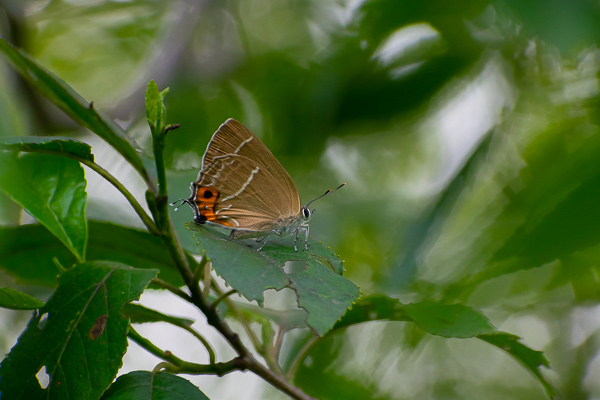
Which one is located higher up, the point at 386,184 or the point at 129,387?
the point at 386,184

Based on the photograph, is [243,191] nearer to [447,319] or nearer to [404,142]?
[447,319]

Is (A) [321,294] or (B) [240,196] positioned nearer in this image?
(A) [321,294]

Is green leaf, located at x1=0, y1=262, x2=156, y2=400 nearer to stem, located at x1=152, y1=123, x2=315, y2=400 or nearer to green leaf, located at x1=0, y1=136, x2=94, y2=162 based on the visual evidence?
stem, located at x1=152, y1=123, x2=315, y2=400

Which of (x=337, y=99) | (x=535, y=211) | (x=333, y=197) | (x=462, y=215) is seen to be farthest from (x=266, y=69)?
(x=535, y=211)

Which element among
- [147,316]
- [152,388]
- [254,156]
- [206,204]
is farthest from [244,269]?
[254,156]

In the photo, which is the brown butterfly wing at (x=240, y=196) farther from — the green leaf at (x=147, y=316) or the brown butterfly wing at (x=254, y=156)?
the green leaf at (x=147, y=316)

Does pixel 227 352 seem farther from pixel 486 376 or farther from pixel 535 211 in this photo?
pixel 535 211
